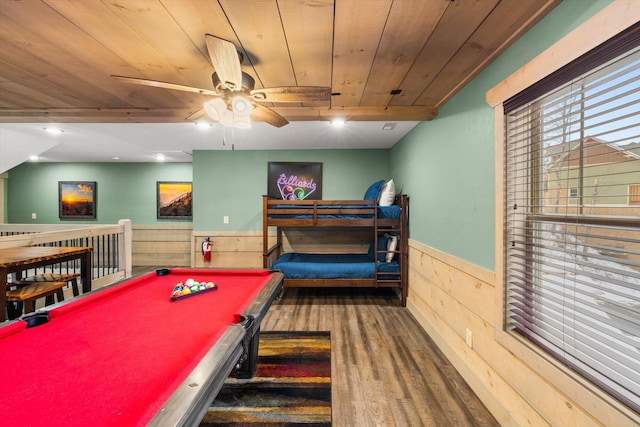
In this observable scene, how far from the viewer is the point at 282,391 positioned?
5.66 feet

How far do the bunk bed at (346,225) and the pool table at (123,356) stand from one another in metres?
1.61

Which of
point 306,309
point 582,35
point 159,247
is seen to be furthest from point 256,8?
point 159,247

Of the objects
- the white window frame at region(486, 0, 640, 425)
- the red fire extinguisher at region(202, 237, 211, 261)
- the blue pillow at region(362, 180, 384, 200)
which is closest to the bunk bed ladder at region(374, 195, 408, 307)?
the blue pillow at region(362, 180, 384, 200)

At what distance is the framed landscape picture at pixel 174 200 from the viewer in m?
5.20

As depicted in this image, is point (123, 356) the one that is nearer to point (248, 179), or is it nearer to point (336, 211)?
point (336, 211)

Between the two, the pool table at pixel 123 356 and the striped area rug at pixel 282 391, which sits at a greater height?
the pool table at pixel 123 356

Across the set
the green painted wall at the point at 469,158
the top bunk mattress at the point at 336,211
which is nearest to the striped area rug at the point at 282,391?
the green painted wall at the point at 469,158

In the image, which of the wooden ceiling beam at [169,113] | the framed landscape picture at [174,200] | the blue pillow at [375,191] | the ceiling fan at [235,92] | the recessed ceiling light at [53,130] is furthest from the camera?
the framed landscape picture at [174,200]

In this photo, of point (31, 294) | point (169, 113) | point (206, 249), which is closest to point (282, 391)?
point (31, 294)

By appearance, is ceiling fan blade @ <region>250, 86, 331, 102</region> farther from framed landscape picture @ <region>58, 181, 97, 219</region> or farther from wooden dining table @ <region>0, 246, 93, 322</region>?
framed landscape picture @ <region>58, 181, 97, 219</region>

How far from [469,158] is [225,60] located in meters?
1.74

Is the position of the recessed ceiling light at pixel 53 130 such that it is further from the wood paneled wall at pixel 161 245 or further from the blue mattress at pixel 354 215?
the blue mattress at pixel 354 215

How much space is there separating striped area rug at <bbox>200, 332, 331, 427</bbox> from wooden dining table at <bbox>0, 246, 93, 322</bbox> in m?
1.84

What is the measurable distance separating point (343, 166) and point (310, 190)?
2.22ft
